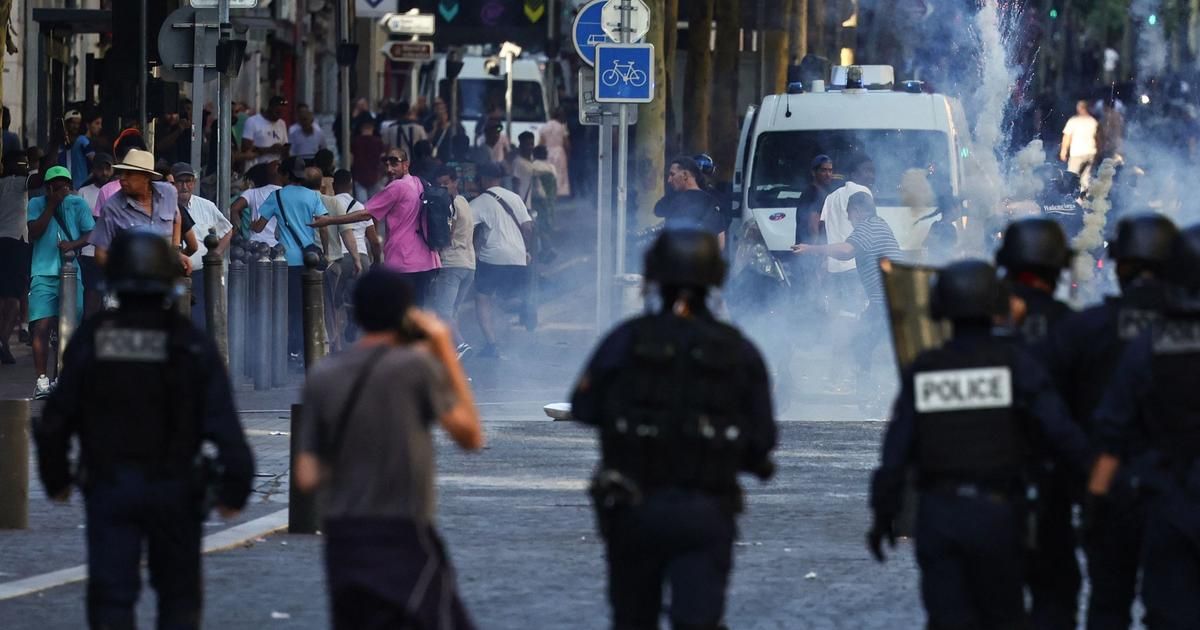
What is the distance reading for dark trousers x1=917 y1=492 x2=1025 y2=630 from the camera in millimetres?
6668

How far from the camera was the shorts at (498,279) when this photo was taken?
20953mm

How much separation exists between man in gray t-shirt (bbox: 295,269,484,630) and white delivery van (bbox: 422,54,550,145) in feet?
118

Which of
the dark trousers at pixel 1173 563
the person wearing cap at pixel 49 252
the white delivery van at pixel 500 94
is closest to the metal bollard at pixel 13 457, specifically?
the dark trousers at pixel 1173 563

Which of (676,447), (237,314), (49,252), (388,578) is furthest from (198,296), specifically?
(388,578)

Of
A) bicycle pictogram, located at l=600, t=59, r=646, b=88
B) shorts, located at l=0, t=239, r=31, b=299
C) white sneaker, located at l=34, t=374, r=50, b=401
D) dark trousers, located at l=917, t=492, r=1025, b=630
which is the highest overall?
bicycle pictogram, located at l=600, t=59, r=646, b=88

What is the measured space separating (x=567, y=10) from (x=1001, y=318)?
150 feet

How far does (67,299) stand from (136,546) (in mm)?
10133

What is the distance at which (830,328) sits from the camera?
18.8 m

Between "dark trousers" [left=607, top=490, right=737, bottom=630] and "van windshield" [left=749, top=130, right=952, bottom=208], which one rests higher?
"van windshield" [left=749, top=130, right=952, bottom=208]

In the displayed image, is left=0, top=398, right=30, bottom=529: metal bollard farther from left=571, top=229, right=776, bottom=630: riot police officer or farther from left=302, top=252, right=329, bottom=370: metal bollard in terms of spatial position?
left=302, top=252, right=329, bottom=370: metal bollard

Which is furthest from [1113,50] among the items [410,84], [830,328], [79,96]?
[830,328]

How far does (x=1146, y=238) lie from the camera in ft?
24.4

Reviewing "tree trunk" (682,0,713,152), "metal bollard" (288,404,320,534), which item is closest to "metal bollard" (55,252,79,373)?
"metal bollard" (288,404,320,534)

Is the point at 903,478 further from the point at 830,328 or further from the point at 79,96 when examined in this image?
the point at 79,96
